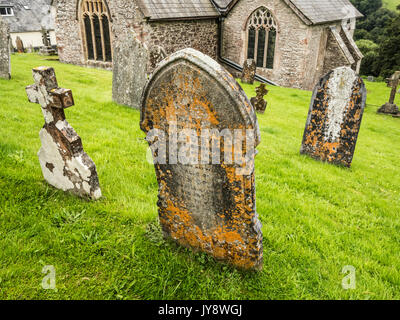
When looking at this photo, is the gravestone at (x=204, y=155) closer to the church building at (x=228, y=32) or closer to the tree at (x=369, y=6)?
the church building at (x=228, y=32)

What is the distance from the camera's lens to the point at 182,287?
2.88 meters

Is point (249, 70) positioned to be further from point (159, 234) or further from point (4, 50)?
point (159, 234)

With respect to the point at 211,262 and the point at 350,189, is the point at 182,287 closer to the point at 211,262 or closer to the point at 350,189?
the point at 211,262

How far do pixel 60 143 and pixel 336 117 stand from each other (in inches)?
198

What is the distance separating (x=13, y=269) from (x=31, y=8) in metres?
44.2

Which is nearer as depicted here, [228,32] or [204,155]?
[204,155]

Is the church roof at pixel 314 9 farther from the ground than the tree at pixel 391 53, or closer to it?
farther from the ground

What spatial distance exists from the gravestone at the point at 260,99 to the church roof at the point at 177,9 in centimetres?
662

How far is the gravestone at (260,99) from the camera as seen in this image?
407 inches

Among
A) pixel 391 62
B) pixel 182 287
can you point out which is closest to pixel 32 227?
pixel 182 287

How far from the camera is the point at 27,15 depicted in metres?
36.9

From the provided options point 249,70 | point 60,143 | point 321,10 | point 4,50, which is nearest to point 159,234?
point 60,143

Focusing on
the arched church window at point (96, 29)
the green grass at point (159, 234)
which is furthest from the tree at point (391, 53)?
the green grass at point (159, 234)

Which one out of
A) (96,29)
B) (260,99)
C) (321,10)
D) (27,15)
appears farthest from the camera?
(27,15)
